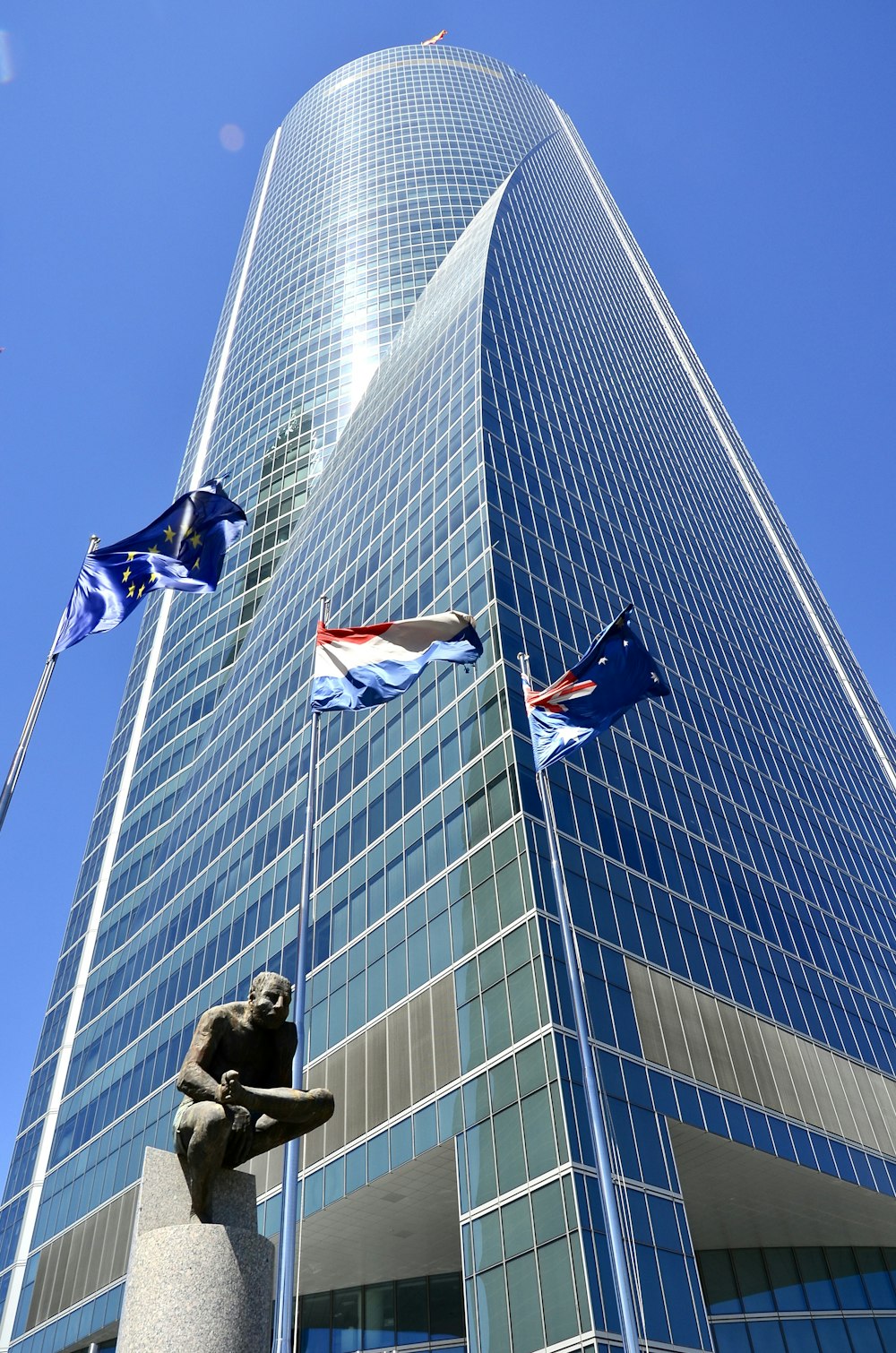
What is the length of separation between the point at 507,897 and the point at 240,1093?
24.6 m

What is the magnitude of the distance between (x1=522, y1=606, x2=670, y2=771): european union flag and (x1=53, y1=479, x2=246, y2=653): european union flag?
8265 mm

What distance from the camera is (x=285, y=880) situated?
4925 cm

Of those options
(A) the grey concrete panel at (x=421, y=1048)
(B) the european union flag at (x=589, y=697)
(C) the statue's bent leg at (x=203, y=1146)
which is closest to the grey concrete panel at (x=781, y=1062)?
(A) the grey concrete panel at (x=421, y=1048)

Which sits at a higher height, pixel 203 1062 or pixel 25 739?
pixel 25 739

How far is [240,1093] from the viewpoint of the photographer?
34.2ft

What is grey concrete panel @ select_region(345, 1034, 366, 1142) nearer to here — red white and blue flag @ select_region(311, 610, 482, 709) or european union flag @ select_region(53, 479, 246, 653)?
red white and blue flag @ select_region(311, 610, 482, 709)

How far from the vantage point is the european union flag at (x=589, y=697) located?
26.5m

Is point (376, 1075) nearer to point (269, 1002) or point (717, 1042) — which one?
point (717, 1042)

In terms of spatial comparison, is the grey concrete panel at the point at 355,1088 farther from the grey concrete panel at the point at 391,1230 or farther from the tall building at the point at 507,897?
the grey concrete panel at the point at 391,1230

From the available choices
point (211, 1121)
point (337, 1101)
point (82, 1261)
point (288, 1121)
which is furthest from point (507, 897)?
point (82, 1261)

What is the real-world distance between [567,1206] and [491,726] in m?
16.2

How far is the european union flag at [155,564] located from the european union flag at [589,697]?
8.27 m

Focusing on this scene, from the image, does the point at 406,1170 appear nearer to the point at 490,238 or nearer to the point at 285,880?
the point at 285,880

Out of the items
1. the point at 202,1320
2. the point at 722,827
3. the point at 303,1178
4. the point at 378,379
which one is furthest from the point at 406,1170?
the point at 378,379
